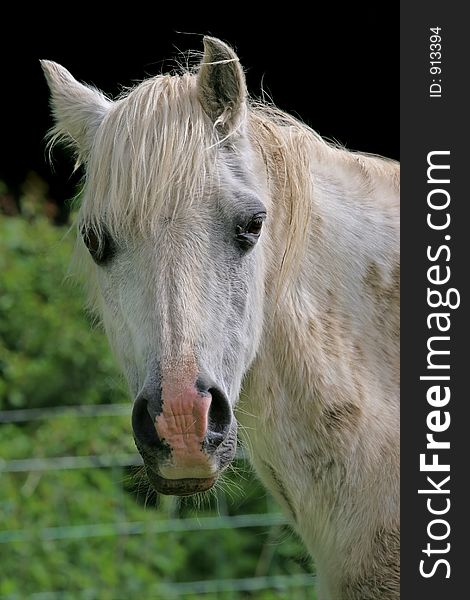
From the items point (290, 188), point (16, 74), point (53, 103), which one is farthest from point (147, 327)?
point (16, 74)

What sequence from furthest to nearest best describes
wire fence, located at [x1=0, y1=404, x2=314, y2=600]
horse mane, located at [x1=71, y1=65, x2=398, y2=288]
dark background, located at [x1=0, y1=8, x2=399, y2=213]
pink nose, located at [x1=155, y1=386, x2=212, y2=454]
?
dark background, located at [x1=0, y1=8, x2=399, y2=213] → wire fence, located at [x1=0, y1=404, x2=314, y2=600] → horse mane, located at [x1=71, y1=65, x2=398, y2=288] → pink nose, located at [x1=155, y1=386, x2=212, y2=454]

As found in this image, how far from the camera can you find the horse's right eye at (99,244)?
2.41 meters

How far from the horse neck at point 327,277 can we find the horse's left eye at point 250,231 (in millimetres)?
149

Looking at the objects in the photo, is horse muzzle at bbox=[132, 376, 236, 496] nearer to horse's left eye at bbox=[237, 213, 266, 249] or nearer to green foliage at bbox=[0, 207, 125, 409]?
horse's left eye at bbox=[237, 213, 266, 249]

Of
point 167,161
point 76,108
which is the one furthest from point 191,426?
point 76,108

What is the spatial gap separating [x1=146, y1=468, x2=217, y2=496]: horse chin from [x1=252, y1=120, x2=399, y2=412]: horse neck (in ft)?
1.54

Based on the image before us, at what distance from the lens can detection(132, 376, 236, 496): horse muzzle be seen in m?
2.12

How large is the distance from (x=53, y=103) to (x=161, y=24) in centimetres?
615

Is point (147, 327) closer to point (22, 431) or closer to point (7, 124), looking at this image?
point (22, 431)

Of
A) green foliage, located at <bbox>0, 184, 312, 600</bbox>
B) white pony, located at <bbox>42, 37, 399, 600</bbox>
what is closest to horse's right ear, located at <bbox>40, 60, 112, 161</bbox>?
white pony, located at <bbox>42, 37, 399, 600</bbox>

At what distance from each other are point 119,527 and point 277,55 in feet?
17.9

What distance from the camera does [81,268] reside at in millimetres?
2799

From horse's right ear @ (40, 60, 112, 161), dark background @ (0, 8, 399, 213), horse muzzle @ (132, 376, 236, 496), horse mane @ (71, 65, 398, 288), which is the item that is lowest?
horse muzzle @ (132, 376, 236, 496)

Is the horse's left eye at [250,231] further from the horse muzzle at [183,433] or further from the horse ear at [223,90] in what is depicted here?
the horse muzzle at [183,433]
